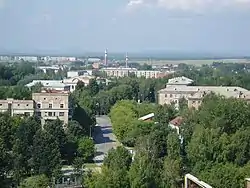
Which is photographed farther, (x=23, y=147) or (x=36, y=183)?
(x=23, y=147)

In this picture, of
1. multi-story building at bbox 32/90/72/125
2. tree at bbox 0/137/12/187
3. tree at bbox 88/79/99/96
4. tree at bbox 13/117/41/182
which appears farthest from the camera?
tree at bbox 88/79/99/96

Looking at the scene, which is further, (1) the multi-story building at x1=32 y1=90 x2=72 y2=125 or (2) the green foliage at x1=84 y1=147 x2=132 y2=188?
(1) the multi-story building at x1=32 y1=90 x2=72 y2=125

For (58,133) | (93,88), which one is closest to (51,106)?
(58,133)

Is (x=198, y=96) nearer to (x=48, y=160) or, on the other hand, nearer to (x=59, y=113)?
(x=59, y=113)

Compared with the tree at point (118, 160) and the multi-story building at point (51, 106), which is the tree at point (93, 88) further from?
the tree at point (118, 160)

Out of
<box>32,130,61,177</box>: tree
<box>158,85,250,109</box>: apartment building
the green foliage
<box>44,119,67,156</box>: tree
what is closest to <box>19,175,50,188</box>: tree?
the green foliage

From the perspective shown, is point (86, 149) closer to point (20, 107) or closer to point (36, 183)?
point (36, 183)

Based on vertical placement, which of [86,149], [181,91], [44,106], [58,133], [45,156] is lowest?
[86,149]

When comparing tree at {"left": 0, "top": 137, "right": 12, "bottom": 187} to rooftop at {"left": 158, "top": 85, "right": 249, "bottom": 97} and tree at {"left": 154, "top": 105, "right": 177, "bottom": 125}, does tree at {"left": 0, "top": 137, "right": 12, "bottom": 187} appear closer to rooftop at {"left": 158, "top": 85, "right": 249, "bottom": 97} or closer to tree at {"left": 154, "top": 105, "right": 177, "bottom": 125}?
tree at {"left": 154, "top": 105, "right": 177, "bottom": 125}
